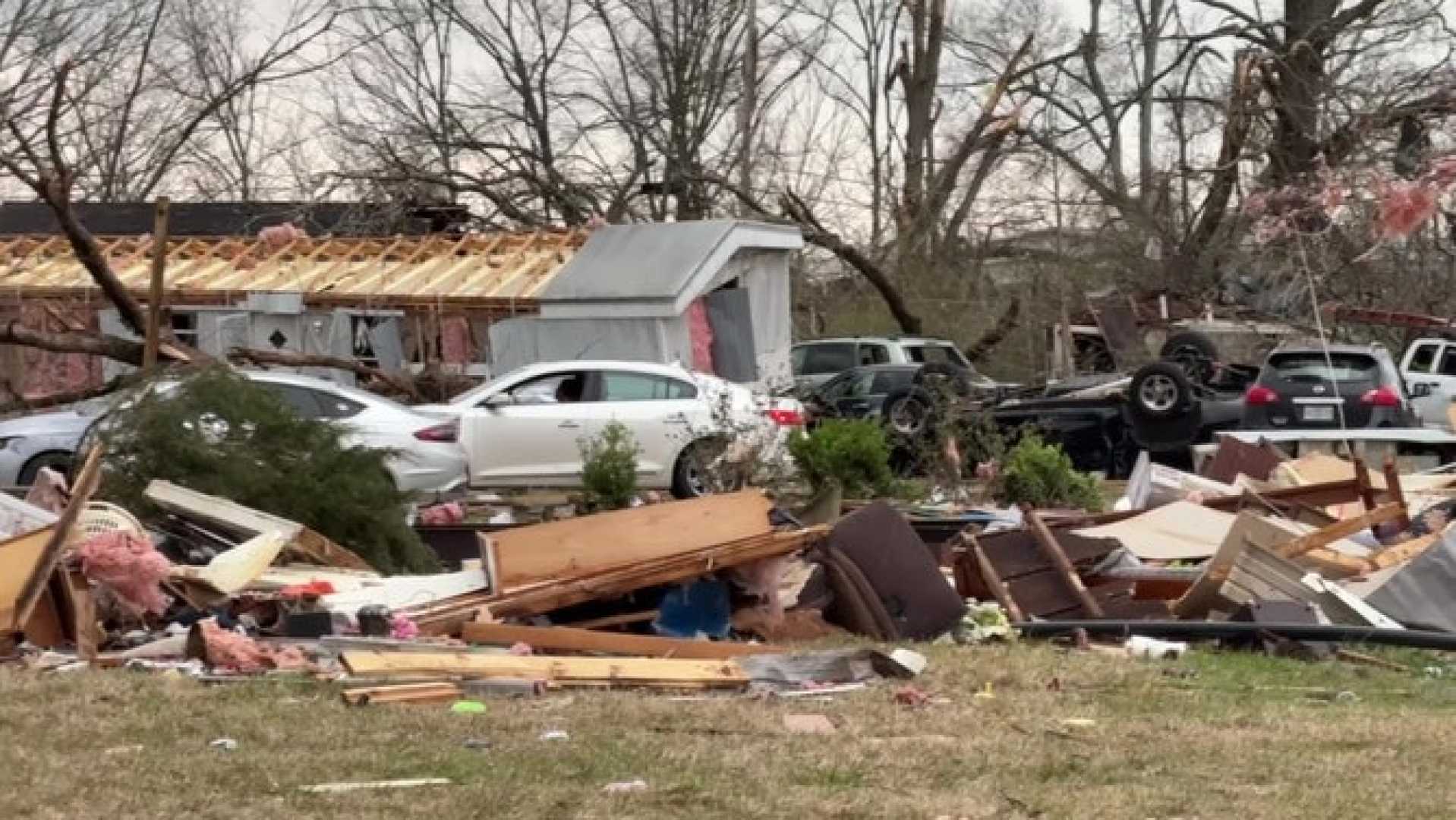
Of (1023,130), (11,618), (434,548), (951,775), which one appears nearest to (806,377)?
(1023,130)

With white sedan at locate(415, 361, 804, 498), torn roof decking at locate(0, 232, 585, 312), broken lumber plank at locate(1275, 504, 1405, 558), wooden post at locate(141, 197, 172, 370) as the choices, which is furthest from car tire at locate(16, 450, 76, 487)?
broken lumber plank at locate(1275, 504, 1405, 558)

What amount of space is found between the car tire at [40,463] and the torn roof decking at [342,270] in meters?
8.17

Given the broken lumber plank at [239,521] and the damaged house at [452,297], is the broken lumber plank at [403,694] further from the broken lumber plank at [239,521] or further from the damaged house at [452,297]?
the damaged house at [452,297]

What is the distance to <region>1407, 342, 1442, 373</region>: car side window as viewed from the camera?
88.4 feet

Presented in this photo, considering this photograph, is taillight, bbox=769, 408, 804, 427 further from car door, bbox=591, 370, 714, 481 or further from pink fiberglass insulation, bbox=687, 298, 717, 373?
pink fiberglass insulation, bbox=687, 298, 717, 373

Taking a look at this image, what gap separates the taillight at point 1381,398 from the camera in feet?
71.8

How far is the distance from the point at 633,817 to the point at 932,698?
2819mm

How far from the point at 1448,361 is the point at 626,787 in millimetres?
22882

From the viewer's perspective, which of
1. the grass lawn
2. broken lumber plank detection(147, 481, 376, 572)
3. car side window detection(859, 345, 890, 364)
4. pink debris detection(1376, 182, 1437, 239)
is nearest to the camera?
the grass lawn

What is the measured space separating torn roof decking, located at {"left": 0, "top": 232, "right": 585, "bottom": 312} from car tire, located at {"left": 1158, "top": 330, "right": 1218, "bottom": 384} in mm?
8276

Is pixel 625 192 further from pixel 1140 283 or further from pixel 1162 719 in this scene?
pixel 1162 719

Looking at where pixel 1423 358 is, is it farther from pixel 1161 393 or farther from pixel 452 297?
pixel 452 297

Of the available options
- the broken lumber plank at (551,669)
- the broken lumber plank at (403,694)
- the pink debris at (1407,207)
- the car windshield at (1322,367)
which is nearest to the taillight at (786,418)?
the car windshield at (1322,367)

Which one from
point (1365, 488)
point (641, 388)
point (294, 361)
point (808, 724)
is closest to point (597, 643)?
point (808, 724)
